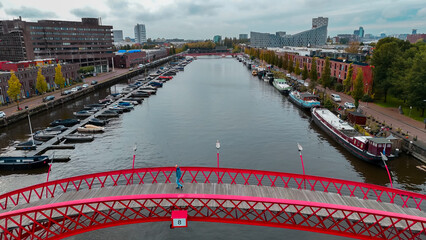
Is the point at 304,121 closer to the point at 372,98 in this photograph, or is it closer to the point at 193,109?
the point at 372,98

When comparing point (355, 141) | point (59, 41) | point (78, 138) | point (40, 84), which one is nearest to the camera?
point (355, 141)

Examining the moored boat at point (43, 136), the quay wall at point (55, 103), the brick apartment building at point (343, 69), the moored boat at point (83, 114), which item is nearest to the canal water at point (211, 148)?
the quay wall at point (55, 103)

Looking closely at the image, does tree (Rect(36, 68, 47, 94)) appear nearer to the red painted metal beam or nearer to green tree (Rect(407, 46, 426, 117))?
the red painted metal beam

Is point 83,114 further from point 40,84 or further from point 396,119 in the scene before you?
point 396,119

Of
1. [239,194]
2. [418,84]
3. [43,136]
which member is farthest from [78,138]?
[418,84]

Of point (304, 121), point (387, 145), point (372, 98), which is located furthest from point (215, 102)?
point (387, 145)
